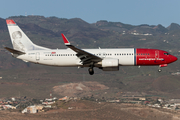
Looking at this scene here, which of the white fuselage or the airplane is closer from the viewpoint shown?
the airplane

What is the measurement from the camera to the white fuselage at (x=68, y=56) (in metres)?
64.7

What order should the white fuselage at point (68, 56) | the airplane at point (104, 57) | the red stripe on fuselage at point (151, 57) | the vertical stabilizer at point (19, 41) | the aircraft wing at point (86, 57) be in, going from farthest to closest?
the vertical stabilizer at point (19, 41), the white fuselage at point (68, 56), the red stripe on fuselage at point (151, 57), the airplane at point (104, 57), the aircraft wing at point (86, 57)

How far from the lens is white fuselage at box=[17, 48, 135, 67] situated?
64688 millimetres

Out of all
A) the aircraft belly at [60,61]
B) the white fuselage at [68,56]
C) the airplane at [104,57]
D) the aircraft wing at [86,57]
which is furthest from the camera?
the aircraft belly at [60,61]

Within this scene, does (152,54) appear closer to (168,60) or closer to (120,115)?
(168,60)

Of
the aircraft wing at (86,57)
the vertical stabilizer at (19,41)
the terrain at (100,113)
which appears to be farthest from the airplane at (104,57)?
the terrain at (100,113)

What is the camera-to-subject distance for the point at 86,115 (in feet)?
555

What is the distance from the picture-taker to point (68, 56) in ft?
217

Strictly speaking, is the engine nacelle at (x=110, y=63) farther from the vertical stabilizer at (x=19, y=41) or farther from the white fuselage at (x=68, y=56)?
the vertical stabilizer at (x=19, y=41)

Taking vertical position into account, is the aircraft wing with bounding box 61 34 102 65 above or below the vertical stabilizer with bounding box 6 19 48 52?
below

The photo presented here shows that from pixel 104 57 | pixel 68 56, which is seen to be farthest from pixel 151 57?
pixel 68 56

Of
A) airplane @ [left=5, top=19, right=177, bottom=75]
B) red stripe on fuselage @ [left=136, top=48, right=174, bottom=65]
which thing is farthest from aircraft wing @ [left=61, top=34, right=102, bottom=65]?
red stripe on fuselage @ [left=136, top=48, right=174, bottom=65]

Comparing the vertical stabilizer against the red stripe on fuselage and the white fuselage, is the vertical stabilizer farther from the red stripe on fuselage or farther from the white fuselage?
the red stripe on fuselage

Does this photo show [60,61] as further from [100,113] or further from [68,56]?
[100,113]
